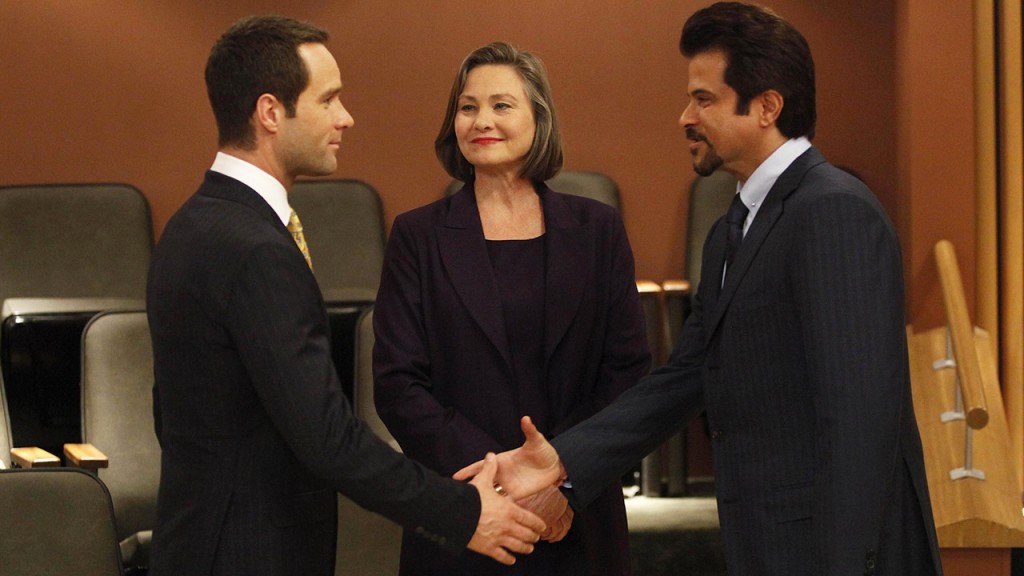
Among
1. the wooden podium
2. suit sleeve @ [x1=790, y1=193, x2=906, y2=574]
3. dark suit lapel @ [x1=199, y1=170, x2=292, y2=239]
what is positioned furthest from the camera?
the wooden podium

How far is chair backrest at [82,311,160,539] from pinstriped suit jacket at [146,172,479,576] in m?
1.79

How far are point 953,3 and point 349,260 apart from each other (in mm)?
2538

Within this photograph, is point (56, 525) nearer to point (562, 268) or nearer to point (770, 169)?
point (562, 268)

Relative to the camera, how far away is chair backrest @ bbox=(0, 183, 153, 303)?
16.3ft

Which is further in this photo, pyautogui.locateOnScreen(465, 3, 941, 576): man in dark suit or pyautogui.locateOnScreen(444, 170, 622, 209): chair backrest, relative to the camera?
pyautogui.locateOnScreen(444, 170, 622, 209): chair backrest

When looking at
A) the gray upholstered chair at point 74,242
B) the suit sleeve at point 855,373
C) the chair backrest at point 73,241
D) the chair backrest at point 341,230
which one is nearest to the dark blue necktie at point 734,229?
the suit sleeve at point 855,373

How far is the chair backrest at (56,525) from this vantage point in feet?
8.56

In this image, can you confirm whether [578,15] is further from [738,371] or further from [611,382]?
[738,371]

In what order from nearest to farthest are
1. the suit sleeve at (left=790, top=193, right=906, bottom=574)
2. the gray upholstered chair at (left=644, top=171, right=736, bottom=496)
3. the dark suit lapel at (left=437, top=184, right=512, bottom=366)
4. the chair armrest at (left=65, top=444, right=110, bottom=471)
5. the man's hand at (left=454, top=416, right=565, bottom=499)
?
1. the suit sleeve at (left=790, top=193, right=906, bottom=574)
2. the man's hand at (left=454, top=416, right=565, bottom=499)
3. the dark suit lapel at (left=437, top=184, right=512, bottom=366)
4. the chair armrest at (left=65, top=444, right=110, bottom=471)
5. the gray upholstered chair at (left=644, top=171, right=736, bottom=496)

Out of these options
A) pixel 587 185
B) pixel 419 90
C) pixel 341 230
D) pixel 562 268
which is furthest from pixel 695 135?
pixel 419 90

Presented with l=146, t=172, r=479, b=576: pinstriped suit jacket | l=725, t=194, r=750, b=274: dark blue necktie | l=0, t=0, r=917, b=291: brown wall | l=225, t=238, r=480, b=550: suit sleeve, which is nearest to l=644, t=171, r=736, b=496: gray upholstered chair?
l=0, t=0, r=917, b=291: brown wall

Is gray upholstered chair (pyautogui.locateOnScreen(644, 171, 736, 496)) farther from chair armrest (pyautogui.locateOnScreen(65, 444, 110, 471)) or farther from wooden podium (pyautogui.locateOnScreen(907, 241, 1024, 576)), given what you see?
chair armrest (pyautogui.locateOnScreen(65, 444, 110, 471))

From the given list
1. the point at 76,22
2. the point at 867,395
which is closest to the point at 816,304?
the point at 867,395

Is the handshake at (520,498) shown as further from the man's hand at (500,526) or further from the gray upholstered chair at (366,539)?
the gray upholstered chair at (366,539)
